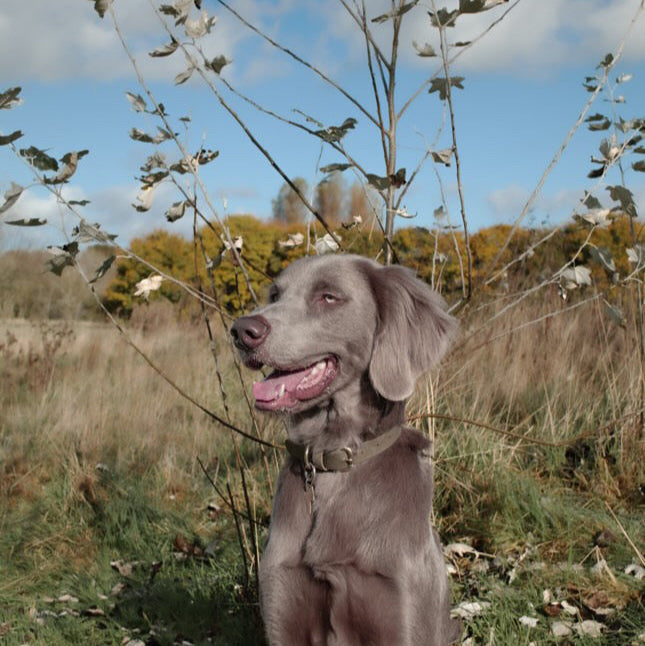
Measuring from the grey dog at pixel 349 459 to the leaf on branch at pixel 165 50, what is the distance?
98cm

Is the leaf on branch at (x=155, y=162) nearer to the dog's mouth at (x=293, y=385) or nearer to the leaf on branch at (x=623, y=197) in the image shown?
the dog's mouth at (x=293, y=385)

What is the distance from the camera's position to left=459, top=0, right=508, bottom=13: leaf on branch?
8.88 feet

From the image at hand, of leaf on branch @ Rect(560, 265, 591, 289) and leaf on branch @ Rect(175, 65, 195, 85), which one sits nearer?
leaf on branch @ Rect(175, 65, 195, 85)

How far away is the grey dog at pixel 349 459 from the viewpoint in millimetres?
2395

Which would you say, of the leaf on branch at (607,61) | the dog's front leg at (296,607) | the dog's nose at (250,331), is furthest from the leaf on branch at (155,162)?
the leaf on branch at (607,61)

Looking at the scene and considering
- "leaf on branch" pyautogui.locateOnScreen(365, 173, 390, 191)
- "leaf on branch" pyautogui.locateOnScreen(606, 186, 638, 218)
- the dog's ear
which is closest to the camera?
the dog's ear

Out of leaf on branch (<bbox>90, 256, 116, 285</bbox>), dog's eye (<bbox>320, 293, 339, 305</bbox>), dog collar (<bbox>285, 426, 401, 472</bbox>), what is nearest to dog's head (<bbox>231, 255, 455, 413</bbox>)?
A: dog's eye (<bbox>320, 293, 339, 305</bbox>)

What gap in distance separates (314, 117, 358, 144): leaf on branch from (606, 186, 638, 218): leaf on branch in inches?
47.9

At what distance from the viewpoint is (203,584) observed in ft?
12.5

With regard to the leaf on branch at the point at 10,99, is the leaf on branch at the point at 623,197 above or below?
below

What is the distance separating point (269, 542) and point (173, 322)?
405 inches

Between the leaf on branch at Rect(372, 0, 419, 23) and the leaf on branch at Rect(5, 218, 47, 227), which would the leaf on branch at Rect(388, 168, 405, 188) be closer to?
the leaf on branch at Rect(372, 0, 419, 23)

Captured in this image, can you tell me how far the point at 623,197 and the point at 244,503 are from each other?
262cm

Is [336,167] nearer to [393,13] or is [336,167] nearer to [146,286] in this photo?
[393,13]
